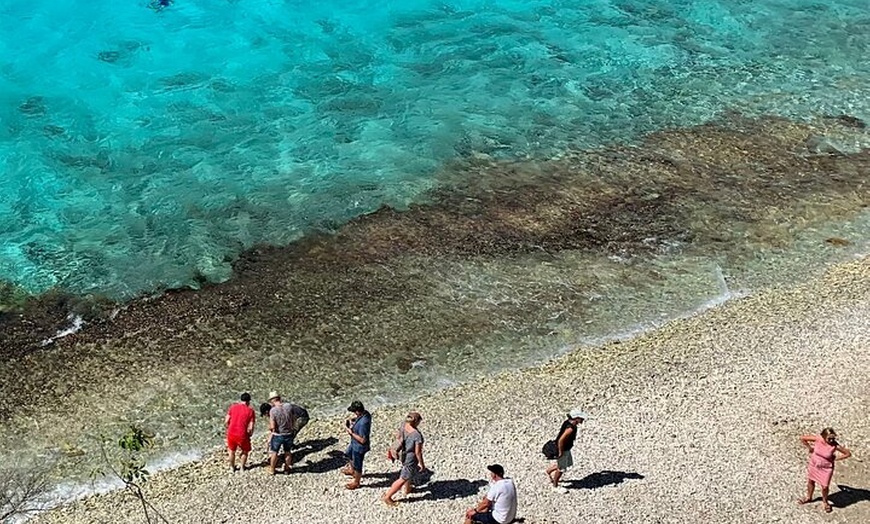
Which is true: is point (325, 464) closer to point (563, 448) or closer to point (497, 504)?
point (497, 504)

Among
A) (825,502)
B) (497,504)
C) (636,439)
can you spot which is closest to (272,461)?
(497,504)

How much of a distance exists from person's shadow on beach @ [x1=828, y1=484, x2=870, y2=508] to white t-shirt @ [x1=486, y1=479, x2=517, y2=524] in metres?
5.84

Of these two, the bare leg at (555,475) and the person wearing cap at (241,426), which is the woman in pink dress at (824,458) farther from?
the person wearing cap at (241,426)

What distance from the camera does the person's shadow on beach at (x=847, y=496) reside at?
16688mm

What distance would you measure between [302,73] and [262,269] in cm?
1332

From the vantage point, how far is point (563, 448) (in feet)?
53.6

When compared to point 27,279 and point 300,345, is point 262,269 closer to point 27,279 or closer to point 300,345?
point 300,345

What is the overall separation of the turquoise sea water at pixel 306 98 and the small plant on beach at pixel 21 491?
656 centimetres

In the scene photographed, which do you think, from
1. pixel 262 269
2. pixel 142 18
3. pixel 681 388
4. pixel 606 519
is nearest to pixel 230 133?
pixel 262 269

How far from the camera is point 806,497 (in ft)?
54.8

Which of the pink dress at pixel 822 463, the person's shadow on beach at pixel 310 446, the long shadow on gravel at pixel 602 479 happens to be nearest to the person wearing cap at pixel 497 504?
the long shadow on gravel at pixel 602 479

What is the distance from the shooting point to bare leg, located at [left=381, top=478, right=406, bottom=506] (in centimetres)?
1647

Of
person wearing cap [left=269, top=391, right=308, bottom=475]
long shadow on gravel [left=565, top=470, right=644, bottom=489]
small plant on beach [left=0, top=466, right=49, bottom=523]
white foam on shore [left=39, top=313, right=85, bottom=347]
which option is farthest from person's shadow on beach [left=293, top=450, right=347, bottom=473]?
white foam on shore [left=39, top=313, right=85, bottom=347]

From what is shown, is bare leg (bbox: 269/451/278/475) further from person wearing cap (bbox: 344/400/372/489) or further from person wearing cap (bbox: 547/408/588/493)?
person wearing cap (bbox: 547/408/588/493)
